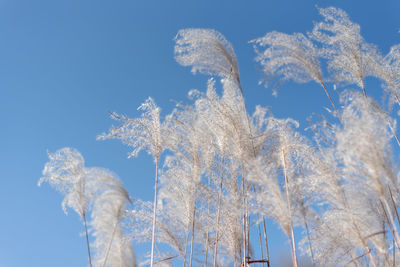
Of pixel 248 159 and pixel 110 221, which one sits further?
pixel 110 221

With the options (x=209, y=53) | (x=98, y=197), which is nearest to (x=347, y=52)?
(x=209, y=53)

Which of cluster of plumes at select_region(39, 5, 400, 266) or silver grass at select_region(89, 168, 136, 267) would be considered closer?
cluster of plumes at select_region(39, 5, 400, 266)

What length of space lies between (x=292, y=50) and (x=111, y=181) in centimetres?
292

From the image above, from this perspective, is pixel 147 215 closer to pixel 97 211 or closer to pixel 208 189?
pixel 208 189

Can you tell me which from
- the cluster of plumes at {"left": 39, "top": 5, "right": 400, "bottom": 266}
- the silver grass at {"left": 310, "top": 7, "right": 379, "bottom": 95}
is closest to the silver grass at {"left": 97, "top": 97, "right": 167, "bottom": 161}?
the cluster of plumes at {"left": 39, "top": 5, "right": 400, "bottom": 266}

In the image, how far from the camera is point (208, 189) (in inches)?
131

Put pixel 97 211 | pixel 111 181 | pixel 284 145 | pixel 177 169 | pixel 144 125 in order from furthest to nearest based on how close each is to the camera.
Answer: pixel 97 211 → pixel 111 181 → pixel 177 169 → pixel 144 125 → pixel 284 145

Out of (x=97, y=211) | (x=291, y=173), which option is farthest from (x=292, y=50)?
(x=97, y=211)

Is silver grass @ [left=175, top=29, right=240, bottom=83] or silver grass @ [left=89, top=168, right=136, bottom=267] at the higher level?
silver grass @ [left=175, top=29, right=240, bottom=83]

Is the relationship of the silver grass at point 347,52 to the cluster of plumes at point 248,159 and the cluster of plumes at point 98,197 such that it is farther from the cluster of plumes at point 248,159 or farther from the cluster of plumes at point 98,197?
the cluster of plumes at point 98,197

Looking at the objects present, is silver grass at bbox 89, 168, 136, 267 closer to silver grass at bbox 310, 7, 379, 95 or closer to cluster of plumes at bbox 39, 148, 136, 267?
cluster of plumes at bbox 39, 148, 136, 267

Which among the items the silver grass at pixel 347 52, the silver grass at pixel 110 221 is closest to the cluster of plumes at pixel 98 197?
the silver grass at pixel 110 221

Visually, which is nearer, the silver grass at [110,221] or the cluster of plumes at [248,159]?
the cluster of plumes at [248,159]

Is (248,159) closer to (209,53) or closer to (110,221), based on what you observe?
(209,53)
